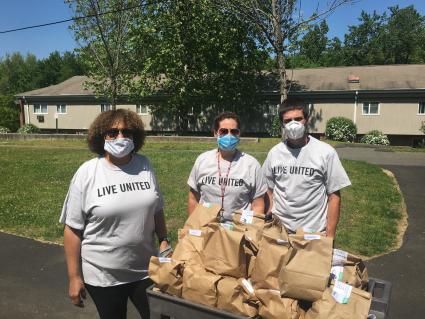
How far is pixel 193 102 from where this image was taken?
86.0 feet

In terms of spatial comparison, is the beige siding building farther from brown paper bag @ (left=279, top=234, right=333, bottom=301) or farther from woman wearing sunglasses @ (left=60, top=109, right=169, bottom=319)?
brown paper bag @ (left=279, top=234, right=333, bottom=301)

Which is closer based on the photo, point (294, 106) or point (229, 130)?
point (294, 106)

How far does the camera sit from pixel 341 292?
1.85 meters

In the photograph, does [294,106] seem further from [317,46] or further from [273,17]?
[317,46]

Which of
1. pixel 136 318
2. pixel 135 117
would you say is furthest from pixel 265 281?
pixel 136 318

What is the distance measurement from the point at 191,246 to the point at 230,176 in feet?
3.55

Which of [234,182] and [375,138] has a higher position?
[375,138]

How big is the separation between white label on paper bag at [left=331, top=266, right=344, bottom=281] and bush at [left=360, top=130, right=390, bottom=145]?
23632 mm

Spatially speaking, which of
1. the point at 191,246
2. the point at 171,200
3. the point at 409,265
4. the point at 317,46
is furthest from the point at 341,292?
the point at 317,46

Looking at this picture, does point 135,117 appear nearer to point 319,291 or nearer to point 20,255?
point 319,291

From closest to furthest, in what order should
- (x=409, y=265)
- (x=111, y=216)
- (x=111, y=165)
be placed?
(x=111, y=216) < (x=111, y=165) < (x=409, y=265)

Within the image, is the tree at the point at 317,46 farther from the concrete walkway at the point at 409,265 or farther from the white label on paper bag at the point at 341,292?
the white label on paper bag at the point at 341,292

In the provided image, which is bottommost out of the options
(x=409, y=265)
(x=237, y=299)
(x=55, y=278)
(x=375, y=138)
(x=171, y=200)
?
(x=55, y=278)

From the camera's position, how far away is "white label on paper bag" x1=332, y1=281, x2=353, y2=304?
5.99 ft
